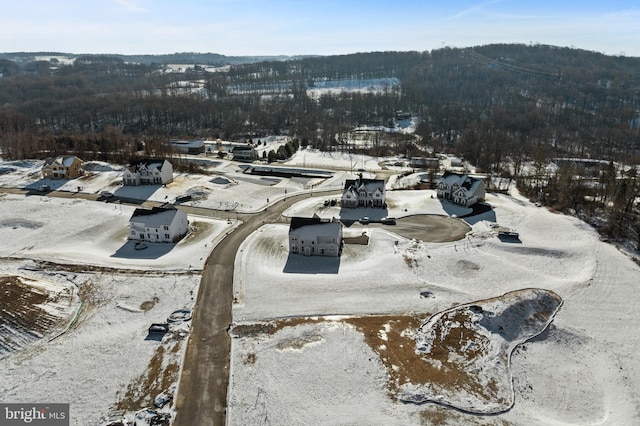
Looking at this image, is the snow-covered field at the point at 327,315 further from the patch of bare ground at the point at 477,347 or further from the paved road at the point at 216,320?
the paved road at the point at 216,320

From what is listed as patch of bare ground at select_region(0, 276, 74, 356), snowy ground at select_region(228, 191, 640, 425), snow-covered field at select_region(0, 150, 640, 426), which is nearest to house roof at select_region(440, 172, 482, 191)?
snow-covered field at select_region(0, 150, 640, 426)

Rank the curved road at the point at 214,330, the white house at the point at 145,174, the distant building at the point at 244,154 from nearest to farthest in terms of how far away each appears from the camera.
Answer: the curved road at the point at 214,330, the white house at the point at 145,174, the distant building at the point at 244,154

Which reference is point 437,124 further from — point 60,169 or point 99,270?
point 99,270

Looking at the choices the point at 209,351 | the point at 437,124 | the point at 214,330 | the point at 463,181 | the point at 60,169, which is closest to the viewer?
the point at 209,351

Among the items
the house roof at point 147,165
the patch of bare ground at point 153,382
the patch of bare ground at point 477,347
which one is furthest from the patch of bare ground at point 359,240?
the house roof at point 147,165

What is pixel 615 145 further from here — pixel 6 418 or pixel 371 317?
pixel 6 418

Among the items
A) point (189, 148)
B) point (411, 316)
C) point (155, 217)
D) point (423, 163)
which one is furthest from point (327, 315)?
point (189, 148)

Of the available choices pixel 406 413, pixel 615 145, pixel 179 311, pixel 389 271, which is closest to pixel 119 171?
pixel 179 311
